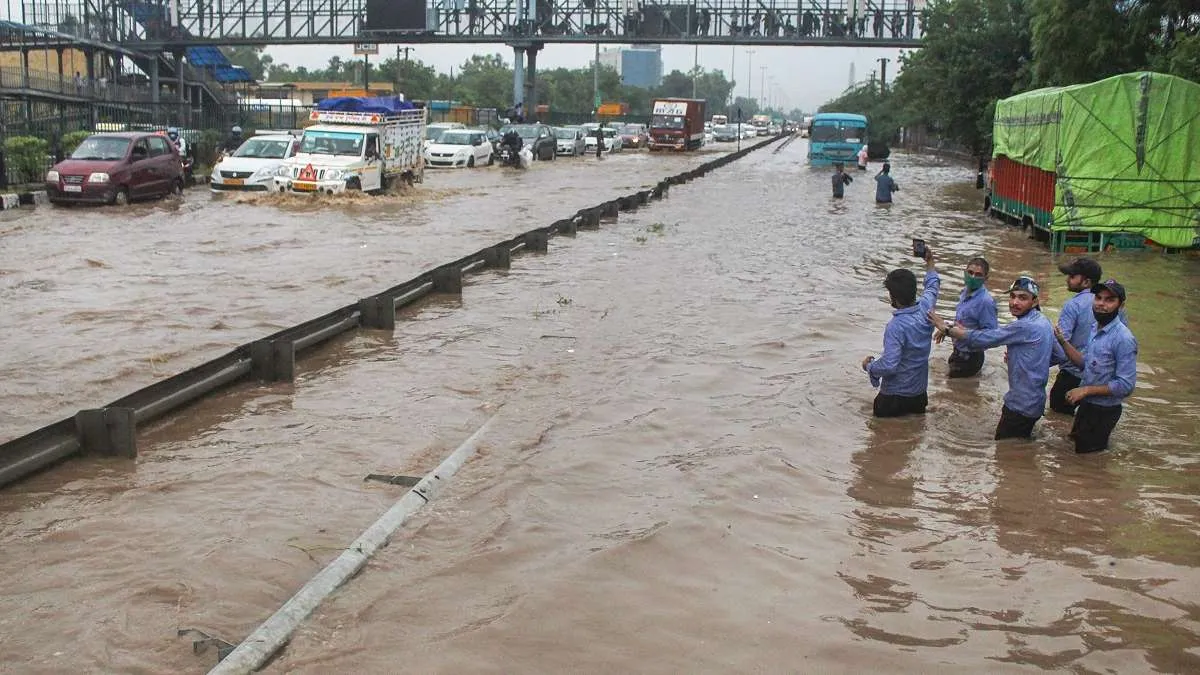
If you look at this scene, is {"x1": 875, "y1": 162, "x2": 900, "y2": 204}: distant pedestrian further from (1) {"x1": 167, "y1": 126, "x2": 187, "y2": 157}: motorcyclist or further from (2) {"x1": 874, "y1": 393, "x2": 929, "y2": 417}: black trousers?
(2) {"x1": 874, "y1": 393, "x2": 929, "y2": 417}: black trousers

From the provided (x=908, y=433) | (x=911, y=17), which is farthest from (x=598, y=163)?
(x=908, y=433)

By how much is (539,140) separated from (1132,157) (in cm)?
3116

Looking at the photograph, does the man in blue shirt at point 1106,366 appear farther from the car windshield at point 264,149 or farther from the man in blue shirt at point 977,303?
the car windshield at point 264,149

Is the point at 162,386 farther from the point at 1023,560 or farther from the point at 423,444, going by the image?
the point at 1023,560

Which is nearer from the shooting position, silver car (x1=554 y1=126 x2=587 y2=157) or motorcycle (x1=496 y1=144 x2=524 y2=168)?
motorcycle (x1=496 y1=144 x2=524 y2=168)

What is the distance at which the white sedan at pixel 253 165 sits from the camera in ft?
83.7

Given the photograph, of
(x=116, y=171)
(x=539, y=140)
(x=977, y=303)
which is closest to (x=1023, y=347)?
(x=977, y=303)

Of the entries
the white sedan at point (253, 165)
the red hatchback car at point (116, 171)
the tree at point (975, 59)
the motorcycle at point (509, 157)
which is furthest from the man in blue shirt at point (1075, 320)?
the motorcycle at point (509, 157)

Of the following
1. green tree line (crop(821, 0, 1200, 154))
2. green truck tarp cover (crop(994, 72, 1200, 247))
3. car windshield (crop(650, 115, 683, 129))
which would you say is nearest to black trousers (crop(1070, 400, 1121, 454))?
green truck tarp cover (crop(994, 72, 1200, 247))

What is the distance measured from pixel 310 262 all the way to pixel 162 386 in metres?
8.73

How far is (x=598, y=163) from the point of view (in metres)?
48.1

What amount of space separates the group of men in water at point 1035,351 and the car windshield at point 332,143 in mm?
18885

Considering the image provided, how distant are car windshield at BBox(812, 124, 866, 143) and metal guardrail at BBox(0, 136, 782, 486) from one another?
117ft

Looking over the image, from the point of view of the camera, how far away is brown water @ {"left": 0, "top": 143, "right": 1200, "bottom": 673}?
16.5ft
